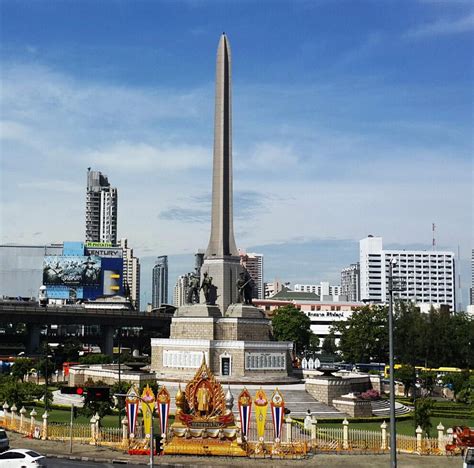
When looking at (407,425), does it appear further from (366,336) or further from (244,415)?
(366,336)

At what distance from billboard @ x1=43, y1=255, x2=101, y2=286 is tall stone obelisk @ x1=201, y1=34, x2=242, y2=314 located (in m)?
75.8

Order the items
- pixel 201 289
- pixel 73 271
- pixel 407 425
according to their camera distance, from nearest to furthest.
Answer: pixel 407 425 → pixel 201 289 → pixel 73 271

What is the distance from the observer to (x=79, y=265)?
5172 inches

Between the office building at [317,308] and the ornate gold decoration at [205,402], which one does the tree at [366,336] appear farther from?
the ornate gold decoration at [205,402]

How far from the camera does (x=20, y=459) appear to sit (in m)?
26.0

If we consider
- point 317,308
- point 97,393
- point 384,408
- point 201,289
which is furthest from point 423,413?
point 317,308

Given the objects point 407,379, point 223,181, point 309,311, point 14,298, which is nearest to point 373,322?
point 407,379

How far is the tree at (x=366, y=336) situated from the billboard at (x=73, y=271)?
5722cm

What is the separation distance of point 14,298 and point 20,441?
336 ft

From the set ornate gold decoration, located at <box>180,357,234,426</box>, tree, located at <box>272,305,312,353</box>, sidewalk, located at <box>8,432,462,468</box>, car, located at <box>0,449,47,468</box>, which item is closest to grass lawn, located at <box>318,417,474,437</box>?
sidewalk, located at <box>8,432,462,468</box>

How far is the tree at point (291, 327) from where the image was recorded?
313 ft

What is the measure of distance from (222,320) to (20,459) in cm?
3105

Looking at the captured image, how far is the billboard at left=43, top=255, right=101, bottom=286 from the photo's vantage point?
5182 inches

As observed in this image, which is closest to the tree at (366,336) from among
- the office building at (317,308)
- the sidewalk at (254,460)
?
the office building at (317,308)
